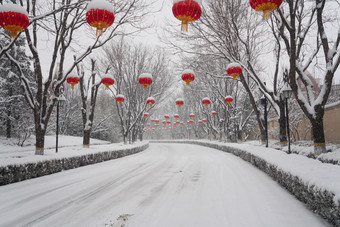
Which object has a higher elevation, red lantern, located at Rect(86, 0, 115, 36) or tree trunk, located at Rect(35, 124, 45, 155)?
red lantern, located at Rect(86, 0, 115, 36)

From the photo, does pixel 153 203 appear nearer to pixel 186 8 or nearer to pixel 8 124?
pixel 186 8

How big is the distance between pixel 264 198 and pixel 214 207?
1.41m

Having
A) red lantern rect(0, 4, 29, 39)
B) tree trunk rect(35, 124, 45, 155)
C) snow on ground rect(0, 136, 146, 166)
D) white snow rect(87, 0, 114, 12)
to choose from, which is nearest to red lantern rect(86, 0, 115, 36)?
white snow rect(87, 0, 114, 12)

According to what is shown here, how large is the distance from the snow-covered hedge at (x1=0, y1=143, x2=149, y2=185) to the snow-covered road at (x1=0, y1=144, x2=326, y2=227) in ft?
1.29

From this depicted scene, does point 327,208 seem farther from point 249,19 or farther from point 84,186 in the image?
point 249,19

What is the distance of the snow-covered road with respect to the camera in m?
3.72

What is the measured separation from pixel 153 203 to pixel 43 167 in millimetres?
5329

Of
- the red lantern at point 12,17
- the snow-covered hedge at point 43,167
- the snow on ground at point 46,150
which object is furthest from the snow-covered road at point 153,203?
the red lantern at point 12,17

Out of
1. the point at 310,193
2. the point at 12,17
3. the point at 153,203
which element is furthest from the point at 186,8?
the point at 310,193

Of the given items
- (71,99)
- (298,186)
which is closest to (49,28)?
(298,186)

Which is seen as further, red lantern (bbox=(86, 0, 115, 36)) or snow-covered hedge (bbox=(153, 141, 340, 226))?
red lantern (bbox=(86, 0, 115, 36))

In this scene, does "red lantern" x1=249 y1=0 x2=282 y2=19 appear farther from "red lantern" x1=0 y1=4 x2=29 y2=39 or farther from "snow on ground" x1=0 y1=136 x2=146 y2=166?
"snow on ground" x1=0 y1=136 x2=146 y2=166

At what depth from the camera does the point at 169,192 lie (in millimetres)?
5504

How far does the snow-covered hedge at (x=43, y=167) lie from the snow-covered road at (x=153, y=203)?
394 mm
